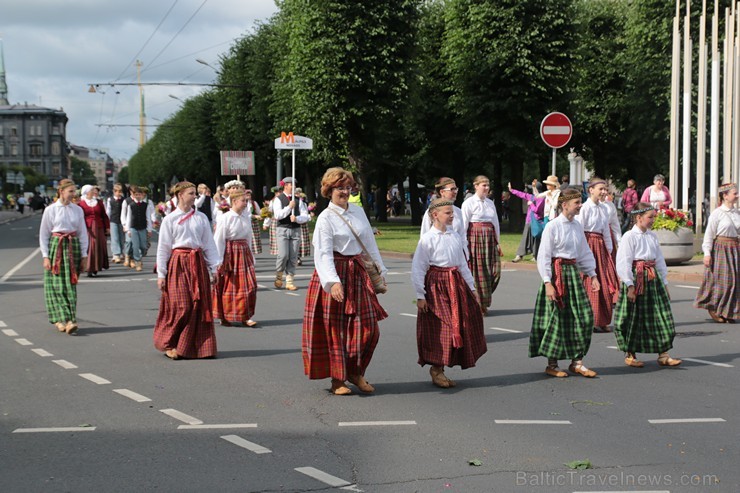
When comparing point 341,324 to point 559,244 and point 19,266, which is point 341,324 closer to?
point 559,244

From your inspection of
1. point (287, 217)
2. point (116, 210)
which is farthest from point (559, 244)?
point (116, 210)

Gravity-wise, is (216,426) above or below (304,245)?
below

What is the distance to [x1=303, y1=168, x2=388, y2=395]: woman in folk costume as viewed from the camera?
7773 millimetres

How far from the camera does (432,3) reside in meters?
44.3

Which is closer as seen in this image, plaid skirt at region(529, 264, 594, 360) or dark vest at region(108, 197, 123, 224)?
plaid skirt at region(529, 264, 594, 360)

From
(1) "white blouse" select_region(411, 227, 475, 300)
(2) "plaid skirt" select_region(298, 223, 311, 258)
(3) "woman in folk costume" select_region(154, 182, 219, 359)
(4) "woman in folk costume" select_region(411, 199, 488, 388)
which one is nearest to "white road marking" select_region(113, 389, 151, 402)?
(3) "woman in folk costume" select_region(154, 182, 219, 359)

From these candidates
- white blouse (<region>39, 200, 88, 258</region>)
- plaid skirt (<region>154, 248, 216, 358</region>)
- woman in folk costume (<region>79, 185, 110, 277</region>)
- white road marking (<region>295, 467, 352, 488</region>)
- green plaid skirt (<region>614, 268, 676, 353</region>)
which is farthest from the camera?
woman in folk costume (<region>79, 185, 110, 277</region>)

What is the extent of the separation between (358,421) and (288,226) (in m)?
9.49

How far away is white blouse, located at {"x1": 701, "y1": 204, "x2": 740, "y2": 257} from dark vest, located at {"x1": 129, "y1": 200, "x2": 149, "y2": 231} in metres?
13.5

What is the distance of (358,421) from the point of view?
7.09 m

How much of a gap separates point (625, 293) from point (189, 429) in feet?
14.4

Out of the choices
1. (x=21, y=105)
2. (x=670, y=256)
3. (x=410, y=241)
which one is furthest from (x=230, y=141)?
(x=21, y=105)

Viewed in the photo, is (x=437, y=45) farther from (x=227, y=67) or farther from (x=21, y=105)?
(x=21, y=105)

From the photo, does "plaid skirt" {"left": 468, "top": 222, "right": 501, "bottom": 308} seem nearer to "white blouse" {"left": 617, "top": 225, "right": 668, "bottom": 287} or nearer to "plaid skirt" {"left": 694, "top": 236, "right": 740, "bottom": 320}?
"plaid skirt" {"left": 694, "top": 236, "right": 740, "bottom": 320}
